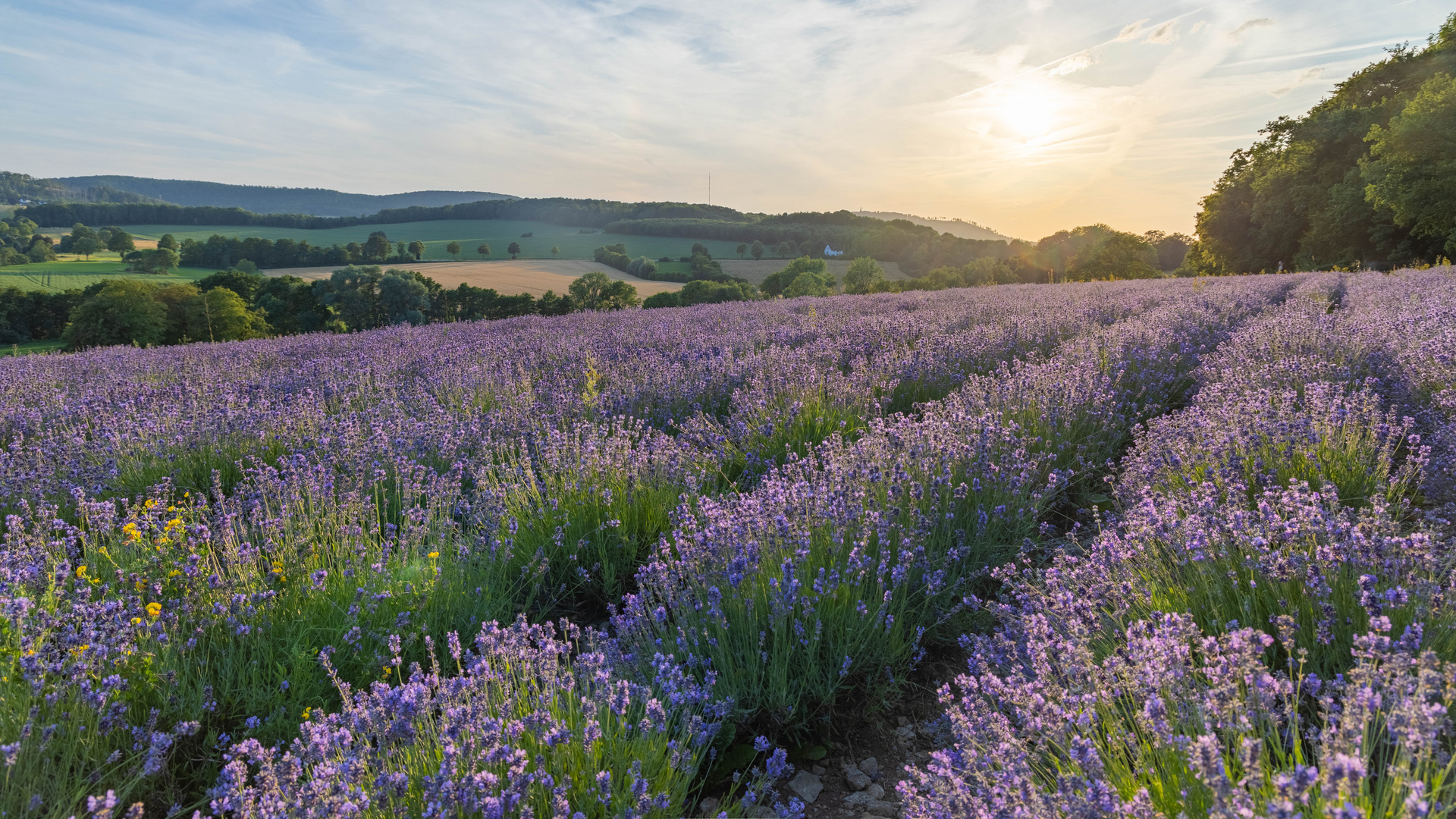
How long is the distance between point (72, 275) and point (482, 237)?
37270mm

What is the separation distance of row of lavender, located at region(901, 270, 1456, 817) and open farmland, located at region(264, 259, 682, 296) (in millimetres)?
38902

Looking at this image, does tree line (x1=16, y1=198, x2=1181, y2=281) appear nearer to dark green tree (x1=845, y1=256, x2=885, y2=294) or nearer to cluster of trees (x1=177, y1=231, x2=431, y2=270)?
cluster of trees (x1=177, y1=231, x2=431, y2=270)

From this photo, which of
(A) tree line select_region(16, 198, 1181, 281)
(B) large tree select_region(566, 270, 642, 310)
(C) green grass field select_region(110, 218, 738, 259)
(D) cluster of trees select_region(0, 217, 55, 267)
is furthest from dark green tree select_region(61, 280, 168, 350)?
(C) green grass field select_region(110, 218, 738, 259)

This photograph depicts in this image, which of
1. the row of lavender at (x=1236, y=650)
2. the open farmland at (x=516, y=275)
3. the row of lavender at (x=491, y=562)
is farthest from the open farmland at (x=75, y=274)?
the row of lavender at (x=1236, y=650)

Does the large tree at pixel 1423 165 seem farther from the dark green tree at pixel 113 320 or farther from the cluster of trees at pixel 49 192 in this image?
the cluster of trees at pixel 49 192

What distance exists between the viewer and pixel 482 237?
79.8 metres

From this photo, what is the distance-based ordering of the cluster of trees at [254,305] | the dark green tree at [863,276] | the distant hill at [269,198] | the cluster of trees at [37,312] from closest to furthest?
1. the cluster of trees at [254,305]
2. the dark green tree at [863,276]
3. the cluster of trees at [37,312]
4. the distant hill at [269,198]

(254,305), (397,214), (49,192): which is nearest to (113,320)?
(254,305)

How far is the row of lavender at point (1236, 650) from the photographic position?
3.81ft

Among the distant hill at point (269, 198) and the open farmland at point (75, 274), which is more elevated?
the distant hill at point (269, 198)

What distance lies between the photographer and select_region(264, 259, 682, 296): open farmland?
45.5 m

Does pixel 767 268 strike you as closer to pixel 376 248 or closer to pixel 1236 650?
pixel 376 248

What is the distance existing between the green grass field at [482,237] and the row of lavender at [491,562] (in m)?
65.3

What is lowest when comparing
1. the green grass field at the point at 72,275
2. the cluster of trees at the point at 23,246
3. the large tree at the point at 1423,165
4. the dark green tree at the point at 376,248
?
the green grass field at the point at 72,275
